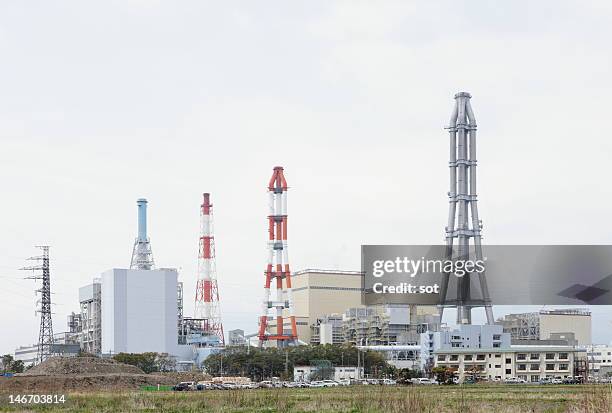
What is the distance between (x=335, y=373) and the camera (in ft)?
332

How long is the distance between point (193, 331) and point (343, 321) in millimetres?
26505

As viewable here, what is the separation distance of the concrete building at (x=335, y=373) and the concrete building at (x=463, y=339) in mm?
17016

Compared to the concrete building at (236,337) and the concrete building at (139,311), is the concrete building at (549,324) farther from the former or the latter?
the concrete building at (139,311)

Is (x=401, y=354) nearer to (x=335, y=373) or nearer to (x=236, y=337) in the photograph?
(x=236, y=337)

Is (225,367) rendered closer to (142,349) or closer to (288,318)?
(142,349)

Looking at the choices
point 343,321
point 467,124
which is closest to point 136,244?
point 343,321

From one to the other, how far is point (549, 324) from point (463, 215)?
26518 mm

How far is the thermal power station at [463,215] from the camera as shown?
133 metres

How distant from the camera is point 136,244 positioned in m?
130

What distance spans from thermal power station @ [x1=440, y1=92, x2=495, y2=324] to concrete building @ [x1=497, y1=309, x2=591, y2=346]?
18.1m

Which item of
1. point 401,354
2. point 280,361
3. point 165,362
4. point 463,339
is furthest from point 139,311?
point 463,339

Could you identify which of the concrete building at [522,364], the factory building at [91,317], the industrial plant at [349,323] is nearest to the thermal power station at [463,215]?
the industrial plant at [349,323]

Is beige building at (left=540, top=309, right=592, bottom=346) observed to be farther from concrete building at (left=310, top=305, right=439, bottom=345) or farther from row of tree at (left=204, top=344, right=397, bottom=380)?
row of tree at (left=204, top=344, right=397, bottom=380)

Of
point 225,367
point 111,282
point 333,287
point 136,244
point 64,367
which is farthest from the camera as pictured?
point 333,287
